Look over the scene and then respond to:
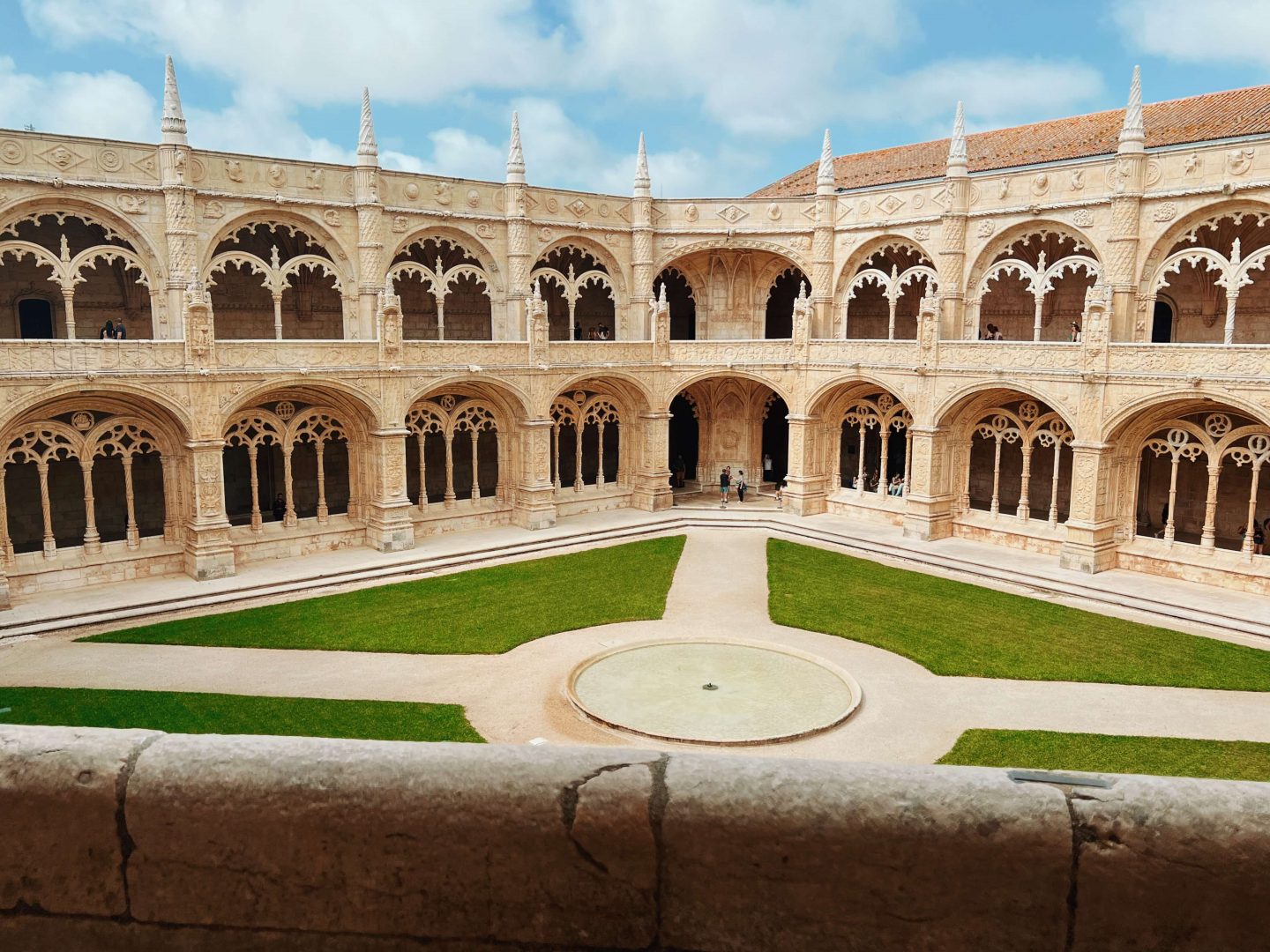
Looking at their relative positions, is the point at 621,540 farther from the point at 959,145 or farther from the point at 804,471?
the point at 959,145

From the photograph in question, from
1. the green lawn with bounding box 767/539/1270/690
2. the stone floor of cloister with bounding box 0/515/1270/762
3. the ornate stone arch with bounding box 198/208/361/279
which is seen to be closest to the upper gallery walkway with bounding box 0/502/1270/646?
the stone floor of cloister with bounding box 0/515/1270/762

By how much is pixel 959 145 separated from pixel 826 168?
13.7 feet

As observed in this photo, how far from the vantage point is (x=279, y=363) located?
74.0ft

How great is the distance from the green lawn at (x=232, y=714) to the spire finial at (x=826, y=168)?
20530mm

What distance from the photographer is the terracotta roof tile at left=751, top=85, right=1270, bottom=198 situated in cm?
2442

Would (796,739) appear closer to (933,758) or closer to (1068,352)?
(933,758)

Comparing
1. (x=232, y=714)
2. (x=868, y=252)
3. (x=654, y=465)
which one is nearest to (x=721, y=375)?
(x=654, y=465)

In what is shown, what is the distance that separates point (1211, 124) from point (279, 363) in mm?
24078

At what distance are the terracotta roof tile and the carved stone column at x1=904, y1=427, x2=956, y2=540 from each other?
819 cm

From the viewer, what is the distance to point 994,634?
59.6ft

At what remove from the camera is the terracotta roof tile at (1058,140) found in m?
24.4

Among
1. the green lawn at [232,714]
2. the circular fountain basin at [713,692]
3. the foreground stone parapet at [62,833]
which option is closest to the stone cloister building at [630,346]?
the green lawn at [232,714]

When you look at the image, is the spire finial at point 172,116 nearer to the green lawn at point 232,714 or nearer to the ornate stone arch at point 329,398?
the ornate stone arch at point 329,398

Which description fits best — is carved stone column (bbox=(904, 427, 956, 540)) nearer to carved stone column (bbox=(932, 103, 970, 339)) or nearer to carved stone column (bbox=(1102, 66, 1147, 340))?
carved stone column (bbox=(932, 103, 970, 339))
